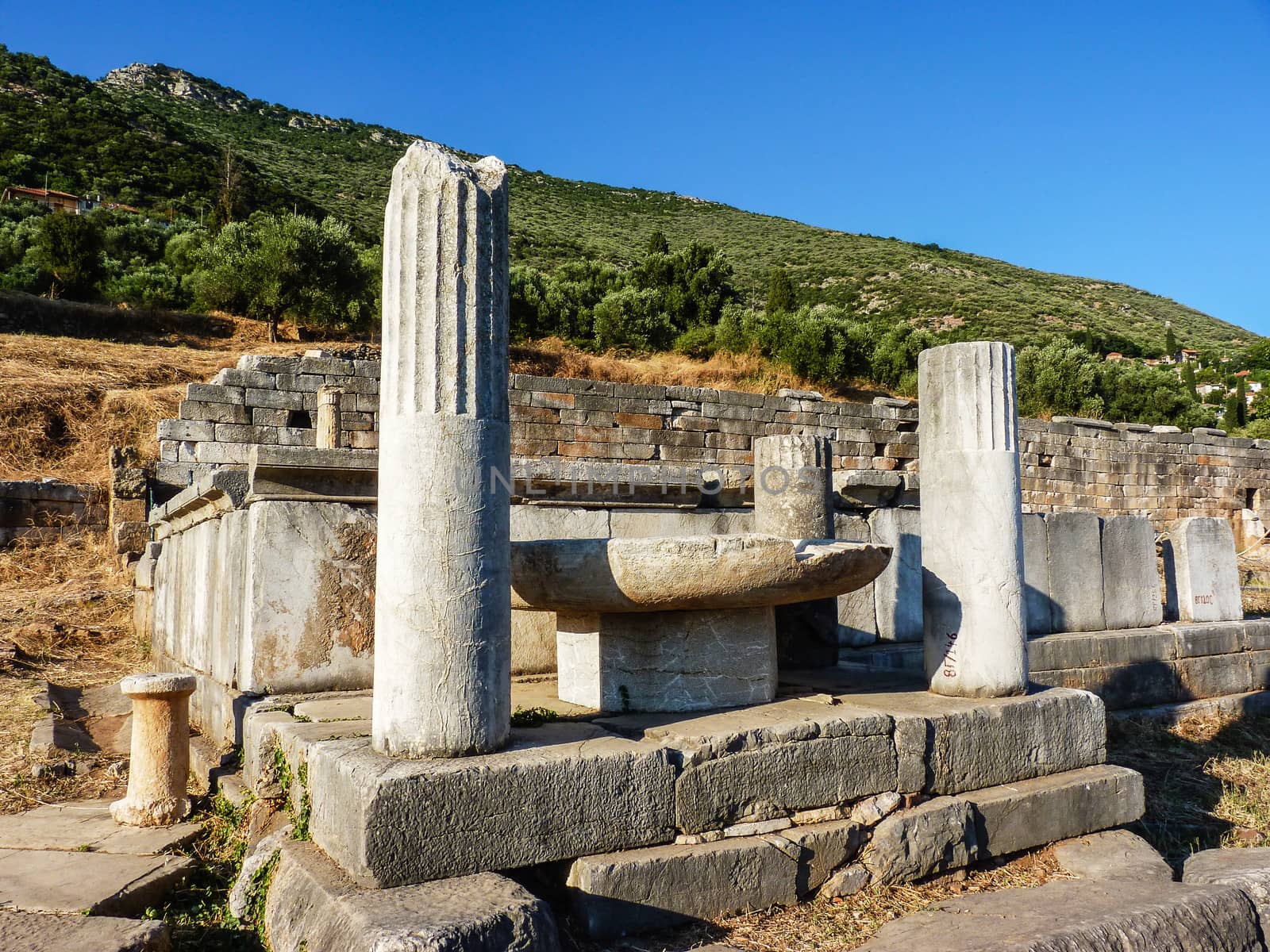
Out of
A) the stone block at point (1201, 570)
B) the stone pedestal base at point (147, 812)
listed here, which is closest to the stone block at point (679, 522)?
the stone pedestal base at point (147, 812)

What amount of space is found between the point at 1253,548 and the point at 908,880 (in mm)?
20506

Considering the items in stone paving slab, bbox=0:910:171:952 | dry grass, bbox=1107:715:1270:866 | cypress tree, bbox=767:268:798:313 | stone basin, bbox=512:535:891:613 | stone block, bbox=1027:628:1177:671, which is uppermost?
cypress tree, bbox=767:268:798:313

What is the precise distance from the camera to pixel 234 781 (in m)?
4.07

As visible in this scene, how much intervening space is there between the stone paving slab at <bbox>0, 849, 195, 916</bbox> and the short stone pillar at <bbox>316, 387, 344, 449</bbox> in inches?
289

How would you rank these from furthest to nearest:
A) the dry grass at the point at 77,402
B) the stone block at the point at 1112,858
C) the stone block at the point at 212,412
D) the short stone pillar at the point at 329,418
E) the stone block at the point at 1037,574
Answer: the dry grass at the point at 77,402, the stone block at the point at 212,412, the short stone pillar at the point at 329,418, the stone block at the point at 1037,574, the stone block at the point at 1112,858

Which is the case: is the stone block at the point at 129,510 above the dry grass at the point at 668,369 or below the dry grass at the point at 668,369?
below

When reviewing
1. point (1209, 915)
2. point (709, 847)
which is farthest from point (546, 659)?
point (1209, 915)

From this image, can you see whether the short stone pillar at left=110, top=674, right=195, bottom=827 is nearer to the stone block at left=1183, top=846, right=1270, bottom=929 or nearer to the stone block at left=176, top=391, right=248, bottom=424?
the stone block at left=1183, top=846, right=1270, bottom=929

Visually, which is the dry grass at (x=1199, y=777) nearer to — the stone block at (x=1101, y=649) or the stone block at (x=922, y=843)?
the stone block at (x=1101, y=649)

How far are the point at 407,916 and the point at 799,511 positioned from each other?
3634 mm

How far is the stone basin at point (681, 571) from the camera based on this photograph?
3.54m

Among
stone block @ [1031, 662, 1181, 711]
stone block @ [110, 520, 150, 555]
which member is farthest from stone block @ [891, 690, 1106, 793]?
stone block @ [110, 520, 150, 555]

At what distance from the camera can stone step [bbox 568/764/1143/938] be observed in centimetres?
295

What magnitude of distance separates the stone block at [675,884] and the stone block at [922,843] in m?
0.42
